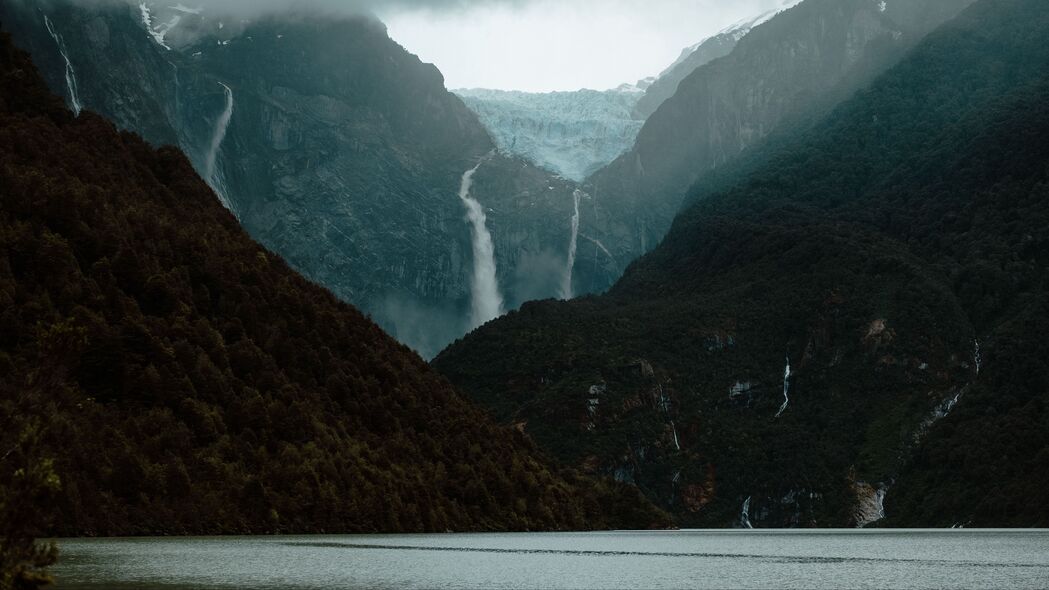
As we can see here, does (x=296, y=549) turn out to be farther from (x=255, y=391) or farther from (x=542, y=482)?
(x=542, y=482)

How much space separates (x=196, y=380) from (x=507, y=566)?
216 ft

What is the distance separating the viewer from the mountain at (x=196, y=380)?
386 ft

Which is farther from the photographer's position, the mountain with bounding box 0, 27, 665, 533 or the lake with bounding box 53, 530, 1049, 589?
the mountain with bounding box 0, 27, 665, 533

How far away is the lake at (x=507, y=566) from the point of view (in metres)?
65.1

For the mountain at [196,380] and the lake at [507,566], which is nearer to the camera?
the lake at [507,566]

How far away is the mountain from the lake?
10.4m

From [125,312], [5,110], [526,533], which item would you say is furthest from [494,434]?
[5,110]

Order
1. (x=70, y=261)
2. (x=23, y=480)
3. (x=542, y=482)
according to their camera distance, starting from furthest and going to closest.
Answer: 1. (x=542, y=482)
2. (x=70, y=261)
3. (x=23, y=480)

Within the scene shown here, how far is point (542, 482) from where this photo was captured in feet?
611

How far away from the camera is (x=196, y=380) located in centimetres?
13700

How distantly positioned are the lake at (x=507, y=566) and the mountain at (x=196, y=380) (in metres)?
10.4

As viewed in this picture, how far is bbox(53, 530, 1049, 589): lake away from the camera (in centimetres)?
6506

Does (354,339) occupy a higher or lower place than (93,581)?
lower

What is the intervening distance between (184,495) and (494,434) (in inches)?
3012
